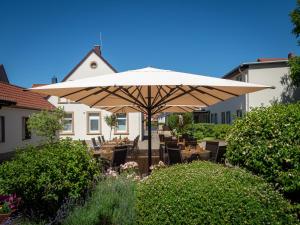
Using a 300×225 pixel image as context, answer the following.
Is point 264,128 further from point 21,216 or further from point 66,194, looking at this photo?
point 21,216

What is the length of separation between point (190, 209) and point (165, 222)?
0.32 m

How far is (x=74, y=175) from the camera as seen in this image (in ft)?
16.4

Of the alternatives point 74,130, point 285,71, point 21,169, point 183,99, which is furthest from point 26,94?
point 21,169

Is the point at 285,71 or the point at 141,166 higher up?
the point at 285,71

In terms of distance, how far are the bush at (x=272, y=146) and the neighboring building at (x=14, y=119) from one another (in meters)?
14.6

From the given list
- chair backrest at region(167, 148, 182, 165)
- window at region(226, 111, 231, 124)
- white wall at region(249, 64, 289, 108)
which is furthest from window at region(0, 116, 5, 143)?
window at region(226, 111, 231, 124)

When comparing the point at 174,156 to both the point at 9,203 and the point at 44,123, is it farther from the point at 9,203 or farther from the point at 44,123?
the point at 44,123

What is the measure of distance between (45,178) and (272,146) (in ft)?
11.0

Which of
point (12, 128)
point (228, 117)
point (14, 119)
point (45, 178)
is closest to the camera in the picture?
point (45, 178)

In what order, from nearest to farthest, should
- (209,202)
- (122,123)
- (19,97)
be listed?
(209,202) < (19,97) < (122,123)

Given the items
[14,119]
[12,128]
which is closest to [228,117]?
[14,119]

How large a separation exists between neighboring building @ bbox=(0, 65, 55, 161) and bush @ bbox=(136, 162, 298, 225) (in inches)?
597

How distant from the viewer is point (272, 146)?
16.3 feet

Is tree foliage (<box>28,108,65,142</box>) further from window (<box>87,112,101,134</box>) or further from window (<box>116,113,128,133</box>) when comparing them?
window (<box>116,113,128,133</box>)
